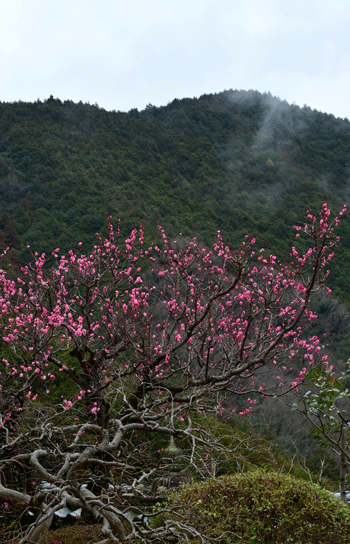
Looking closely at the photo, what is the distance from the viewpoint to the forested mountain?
25016 millimetres

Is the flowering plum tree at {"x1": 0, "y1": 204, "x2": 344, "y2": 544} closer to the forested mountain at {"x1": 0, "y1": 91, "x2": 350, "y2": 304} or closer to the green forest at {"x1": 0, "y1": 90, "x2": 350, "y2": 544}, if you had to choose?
the green forest at {"x1": 0, "y1": 90, "x2": 350, "y2": 544}

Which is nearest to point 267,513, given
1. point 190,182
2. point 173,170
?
point 190,182

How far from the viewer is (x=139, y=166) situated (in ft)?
111

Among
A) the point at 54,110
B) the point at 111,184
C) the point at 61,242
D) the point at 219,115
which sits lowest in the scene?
the point at 61,242

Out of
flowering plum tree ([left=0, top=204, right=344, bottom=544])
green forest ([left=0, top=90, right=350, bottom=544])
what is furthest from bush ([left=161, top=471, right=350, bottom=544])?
green forest ([left=0, top=90, right=350, bottom=544])

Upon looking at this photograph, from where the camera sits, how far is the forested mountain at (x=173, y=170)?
82.1 feet

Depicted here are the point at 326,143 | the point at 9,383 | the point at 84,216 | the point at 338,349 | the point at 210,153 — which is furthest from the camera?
the point at 326,143

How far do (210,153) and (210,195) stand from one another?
7953mm

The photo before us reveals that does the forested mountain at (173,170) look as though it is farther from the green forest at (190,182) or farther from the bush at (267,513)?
the bush at (267,513)

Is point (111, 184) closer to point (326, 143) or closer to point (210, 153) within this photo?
point (210, 153)

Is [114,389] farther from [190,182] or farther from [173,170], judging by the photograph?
[173,170]

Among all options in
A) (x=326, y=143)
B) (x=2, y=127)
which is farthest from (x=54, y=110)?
(x=326, y=143)

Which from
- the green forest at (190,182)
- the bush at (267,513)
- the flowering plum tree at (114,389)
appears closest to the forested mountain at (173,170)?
the green forest at (190,182)

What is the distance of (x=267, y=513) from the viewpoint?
3232 millimetres
